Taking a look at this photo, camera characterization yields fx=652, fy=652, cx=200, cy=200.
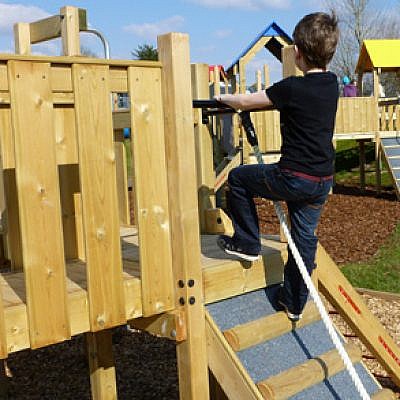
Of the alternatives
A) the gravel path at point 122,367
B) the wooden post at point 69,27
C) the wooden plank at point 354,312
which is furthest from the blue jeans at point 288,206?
the wooden post at point 69,27

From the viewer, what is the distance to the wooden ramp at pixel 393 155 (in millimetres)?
12844

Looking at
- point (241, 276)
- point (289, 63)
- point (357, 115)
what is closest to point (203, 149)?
point (289, 63)

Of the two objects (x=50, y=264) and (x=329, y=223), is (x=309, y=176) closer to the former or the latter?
(x=50, y=264)

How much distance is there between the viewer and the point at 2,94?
3.87m

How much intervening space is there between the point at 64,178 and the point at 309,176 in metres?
1.51

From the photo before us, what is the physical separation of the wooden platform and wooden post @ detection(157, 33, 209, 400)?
0.18 metres

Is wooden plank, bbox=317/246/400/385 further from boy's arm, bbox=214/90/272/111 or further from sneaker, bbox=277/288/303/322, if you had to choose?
boy's arm, bbox=214/90/272/111

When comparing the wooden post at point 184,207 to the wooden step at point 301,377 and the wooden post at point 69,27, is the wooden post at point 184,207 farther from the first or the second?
the wooden post at point 69,27

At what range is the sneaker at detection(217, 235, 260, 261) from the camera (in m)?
3.53

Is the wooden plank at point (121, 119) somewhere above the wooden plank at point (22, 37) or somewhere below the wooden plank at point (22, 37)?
below

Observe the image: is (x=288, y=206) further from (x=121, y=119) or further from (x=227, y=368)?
(x=121, y=119)

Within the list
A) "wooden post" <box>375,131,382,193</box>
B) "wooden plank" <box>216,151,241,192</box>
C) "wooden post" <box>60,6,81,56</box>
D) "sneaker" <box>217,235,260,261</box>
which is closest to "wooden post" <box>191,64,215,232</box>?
"sneaker" <box>217,235,260,261</box>

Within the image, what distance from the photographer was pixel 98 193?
281 cm

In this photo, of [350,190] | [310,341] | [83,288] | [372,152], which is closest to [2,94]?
[83,288]
